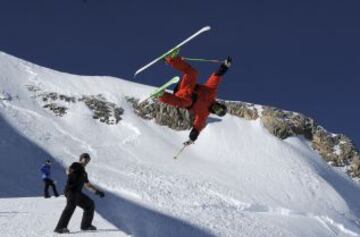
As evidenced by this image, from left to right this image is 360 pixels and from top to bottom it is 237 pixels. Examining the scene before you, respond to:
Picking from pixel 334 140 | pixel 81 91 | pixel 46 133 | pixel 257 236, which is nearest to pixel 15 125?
pixel 46 133

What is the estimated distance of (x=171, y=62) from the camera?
1215cm

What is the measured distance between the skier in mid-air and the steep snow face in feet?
12.8

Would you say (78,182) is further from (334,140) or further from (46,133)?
(334,140)

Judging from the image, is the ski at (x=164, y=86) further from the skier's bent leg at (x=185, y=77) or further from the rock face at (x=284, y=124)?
the rock face at (x=284, y=124)

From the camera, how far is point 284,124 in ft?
163

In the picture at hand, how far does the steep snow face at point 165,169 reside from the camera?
2603 cm

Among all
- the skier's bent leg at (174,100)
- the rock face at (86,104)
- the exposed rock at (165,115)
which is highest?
the skier's bent leg at (174,100)

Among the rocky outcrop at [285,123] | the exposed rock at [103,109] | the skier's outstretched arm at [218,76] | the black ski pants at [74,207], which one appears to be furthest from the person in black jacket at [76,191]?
the rocky outcrop at [285,123]

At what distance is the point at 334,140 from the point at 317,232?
2526cm

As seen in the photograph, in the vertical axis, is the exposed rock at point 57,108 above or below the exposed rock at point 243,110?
below

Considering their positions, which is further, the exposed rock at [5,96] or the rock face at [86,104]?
the rock face at [86,104]

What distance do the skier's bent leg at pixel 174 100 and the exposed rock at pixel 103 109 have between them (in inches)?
1220

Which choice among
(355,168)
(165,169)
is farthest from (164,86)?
(355,168)

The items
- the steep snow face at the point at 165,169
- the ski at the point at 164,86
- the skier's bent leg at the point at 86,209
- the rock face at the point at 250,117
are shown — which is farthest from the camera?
the rock face at the point at 250,117
